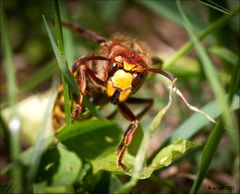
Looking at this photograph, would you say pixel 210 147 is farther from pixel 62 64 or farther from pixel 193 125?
pixel 62 64

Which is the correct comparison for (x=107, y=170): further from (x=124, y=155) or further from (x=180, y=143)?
(x=180, y=143)

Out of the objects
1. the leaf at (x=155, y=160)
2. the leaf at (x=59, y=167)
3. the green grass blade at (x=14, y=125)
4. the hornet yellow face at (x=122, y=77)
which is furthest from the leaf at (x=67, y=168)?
the hornet yellow face at (x=122, y=77)

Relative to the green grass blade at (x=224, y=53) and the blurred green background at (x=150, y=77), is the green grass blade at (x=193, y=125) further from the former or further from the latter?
the green grass blade at (x=224, y=53)

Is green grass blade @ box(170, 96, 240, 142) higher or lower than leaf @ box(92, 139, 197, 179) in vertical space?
higher

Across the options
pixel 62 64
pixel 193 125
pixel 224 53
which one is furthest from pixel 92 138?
pixel 224 53

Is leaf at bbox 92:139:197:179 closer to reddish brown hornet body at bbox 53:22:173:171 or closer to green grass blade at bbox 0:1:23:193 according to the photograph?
reddish brown hornet body at bbox 53:22:173:171

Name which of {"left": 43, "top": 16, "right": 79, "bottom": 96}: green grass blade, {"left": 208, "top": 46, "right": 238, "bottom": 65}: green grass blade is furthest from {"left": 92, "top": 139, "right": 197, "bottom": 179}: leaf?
{"left": 208, "top": 46, "right": 238, "bottom": 65}: green grass blade
